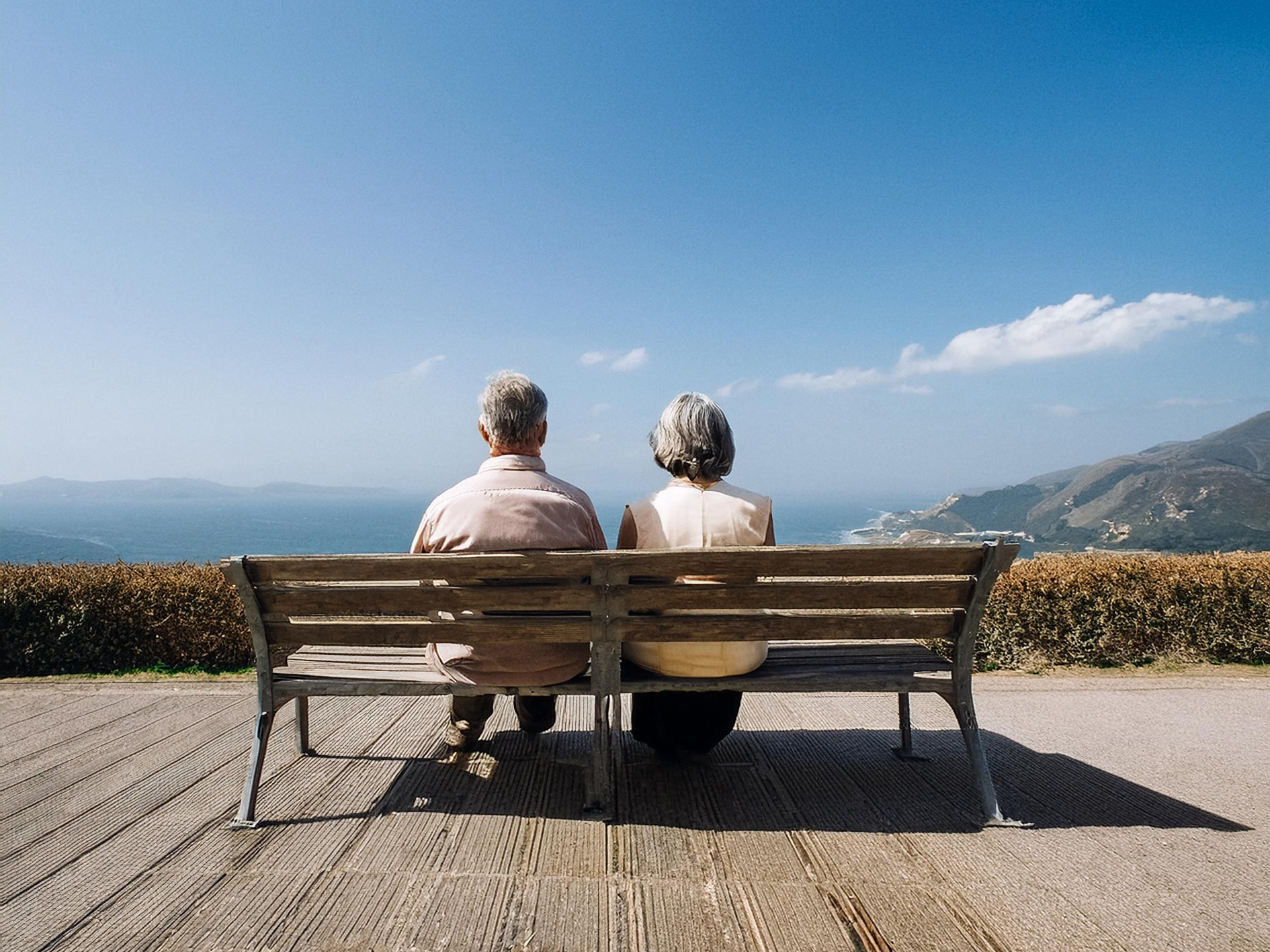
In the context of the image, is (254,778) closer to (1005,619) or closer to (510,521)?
(510,521)

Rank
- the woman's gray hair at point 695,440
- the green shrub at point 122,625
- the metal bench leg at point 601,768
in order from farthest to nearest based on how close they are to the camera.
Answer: the green shrub at point 122,625 < the woman's gray hair at point 695,440 < the metal bench leg at point 601,768

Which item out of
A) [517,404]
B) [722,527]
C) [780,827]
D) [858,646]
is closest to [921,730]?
[858,646]

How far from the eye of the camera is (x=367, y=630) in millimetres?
2996

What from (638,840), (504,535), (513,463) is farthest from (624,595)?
(638,840)

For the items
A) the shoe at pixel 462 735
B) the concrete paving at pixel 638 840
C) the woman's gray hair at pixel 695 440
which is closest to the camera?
the concrete paving at pixel 638 840

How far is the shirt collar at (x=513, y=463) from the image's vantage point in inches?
126

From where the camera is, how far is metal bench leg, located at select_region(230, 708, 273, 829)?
9.59ft

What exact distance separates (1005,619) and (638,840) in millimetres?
4709

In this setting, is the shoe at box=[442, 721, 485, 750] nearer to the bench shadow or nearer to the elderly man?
the bench shadow

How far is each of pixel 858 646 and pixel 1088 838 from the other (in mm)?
1177

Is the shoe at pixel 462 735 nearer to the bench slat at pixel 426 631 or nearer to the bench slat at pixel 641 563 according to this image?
the bench slat at pixel 426 631

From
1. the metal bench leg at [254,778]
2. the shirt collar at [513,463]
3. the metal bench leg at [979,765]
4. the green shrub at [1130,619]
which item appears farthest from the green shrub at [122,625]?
the green shrub at [1130,619]

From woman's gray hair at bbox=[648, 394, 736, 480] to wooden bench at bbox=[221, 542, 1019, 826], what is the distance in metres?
0.56

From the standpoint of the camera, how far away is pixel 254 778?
297cm
